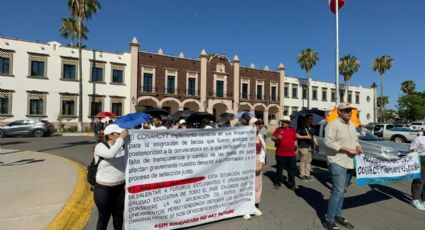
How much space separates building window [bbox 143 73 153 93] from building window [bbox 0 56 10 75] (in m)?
13.6

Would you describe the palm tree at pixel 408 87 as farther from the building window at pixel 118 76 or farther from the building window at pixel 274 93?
the building window at pixel 118 76

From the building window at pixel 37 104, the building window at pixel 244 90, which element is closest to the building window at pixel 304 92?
the building window at pixel 244 90

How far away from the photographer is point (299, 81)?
53469mm

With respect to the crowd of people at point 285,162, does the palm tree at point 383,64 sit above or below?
above

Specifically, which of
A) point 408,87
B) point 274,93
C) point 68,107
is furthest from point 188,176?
point 408,87

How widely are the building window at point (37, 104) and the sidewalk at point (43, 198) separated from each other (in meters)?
24.8

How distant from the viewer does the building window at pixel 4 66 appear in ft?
99.6

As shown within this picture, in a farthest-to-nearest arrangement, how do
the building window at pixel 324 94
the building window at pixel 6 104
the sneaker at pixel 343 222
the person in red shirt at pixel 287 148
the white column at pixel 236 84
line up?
the building window at pixel 324 94, the white column at pixel 236 84, the building window at pixel 6 104, the person in red shirt at pixel 287 148, the sneaker at pixel 343 222

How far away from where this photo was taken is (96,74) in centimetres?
3547

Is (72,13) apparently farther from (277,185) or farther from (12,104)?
(277,185)

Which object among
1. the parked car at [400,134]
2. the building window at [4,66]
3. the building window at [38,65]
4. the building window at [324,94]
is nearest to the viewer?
the parked car at [400,134]

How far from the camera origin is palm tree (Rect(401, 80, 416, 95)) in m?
65.8

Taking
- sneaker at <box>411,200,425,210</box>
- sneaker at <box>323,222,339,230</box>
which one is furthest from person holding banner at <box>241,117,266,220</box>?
sneaker at <box>411,200,425,210</box>

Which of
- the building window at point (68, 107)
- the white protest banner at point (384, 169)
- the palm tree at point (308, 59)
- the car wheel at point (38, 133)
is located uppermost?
the palm tree at point (308, 59)
